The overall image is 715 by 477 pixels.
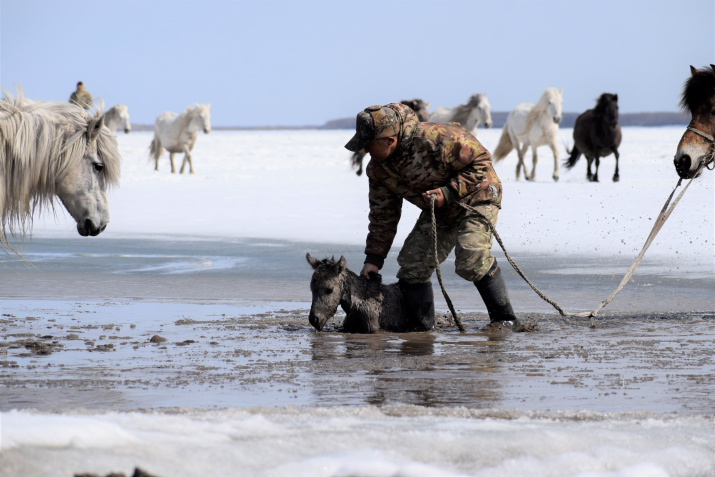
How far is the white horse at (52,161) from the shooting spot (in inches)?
206

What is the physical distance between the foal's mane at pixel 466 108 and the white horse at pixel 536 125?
924 mm

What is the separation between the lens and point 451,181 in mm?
6137

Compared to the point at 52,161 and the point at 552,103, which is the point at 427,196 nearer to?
the point at 52,161

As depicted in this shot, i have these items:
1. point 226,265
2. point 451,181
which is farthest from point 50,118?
→ point 226,265

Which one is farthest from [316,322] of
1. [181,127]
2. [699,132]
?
[181,127]

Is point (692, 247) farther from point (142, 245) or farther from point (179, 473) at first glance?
point (179, 473)

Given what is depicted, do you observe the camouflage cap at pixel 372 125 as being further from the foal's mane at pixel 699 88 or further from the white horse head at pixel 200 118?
the white horse head at pixel 200 118

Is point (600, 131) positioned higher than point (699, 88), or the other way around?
point (600, 131)

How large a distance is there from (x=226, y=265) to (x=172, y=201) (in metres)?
8.36

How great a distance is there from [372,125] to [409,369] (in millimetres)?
1680

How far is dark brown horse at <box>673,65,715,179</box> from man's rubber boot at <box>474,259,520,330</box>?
1.53 metres

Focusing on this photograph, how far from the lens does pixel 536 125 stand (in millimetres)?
22594

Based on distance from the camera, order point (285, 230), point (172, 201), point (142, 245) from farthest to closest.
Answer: point (172, 201) < point (285, 230) < point (142, 245)

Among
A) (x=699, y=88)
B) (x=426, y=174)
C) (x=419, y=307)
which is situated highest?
(x=699, y=88)
